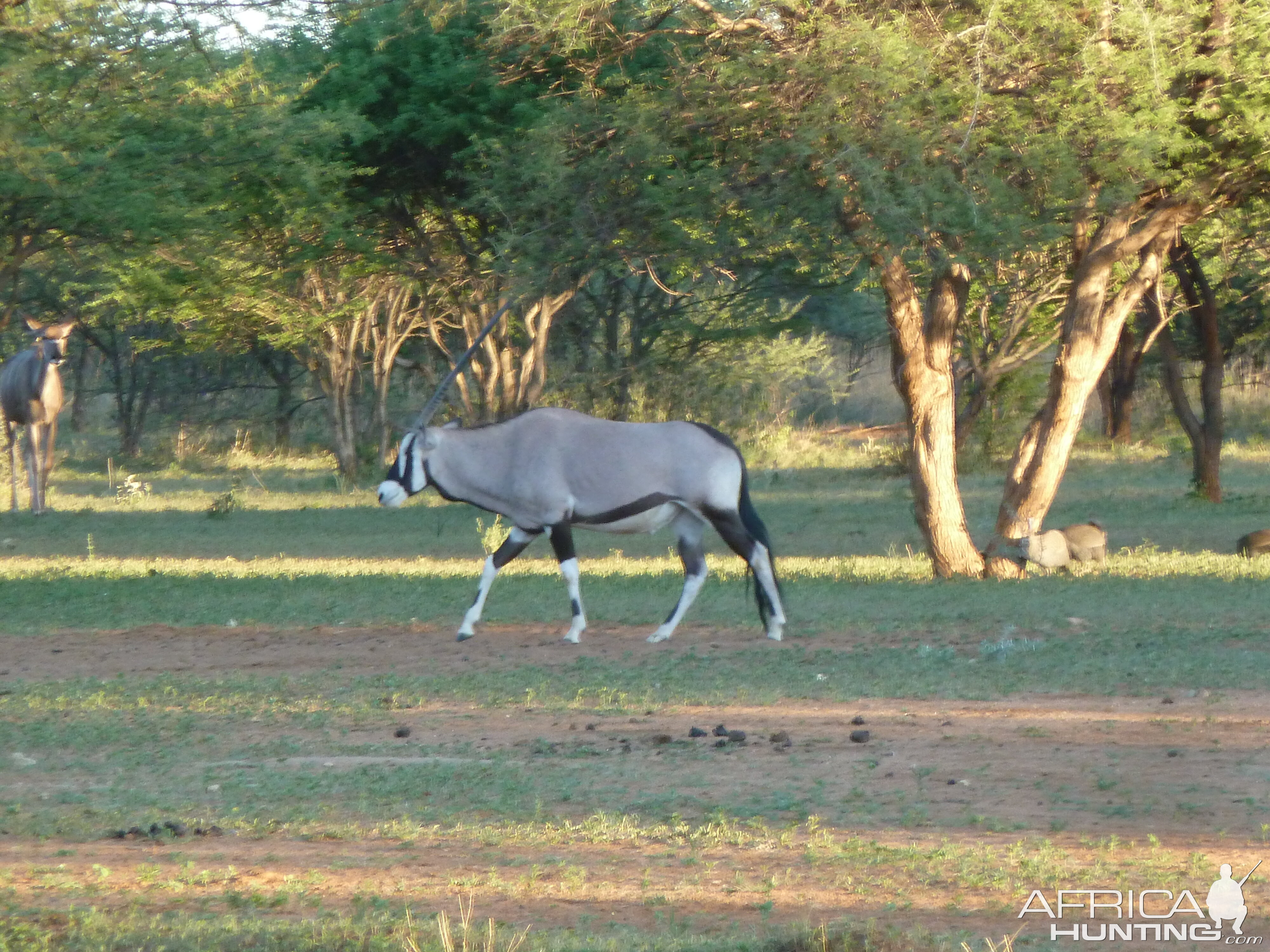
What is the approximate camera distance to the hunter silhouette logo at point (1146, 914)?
439 centimetres

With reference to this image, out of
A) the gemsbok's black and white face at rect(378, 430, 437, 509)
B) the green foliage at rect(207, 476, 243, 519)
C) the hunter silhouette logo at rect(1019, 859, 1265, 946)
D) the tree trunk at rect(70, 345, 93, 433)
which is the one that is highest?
the tree trunk at rect(70, 345, 93, 433)

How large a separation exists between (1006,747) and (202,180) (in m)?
10.3

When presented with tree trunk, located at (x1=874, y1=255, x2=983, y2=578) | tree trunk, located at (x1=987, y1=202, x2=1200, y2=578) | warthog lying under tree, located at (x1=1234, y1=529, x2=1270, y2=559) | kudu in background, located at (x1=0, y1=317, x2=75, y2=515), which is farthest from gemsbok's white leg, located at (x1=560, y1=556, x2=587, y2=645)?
kudu in background, located at (x1=0, y1=317, x2=75, y2=515)

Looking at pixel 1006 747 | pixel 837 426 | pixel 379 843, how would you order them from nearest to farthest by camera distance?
1. pixel 379 843
2. pixel 1006 747
3. pixel 837 426

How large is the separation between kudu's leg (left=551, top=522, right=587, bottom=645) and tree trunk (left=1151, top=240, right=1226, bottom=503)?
11857mm

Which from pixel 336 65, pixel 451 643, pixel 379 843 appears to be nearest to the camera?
pixel 379 843

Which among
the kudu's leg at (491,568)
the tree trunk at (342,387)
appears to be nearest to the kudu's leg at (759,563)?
the kudu's leg at (491,568)

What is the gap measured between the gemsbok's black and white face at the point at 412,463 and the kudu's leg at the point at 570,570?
1.04 meters

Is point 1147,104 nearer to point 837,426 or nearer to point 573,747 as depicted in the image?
point 573,747

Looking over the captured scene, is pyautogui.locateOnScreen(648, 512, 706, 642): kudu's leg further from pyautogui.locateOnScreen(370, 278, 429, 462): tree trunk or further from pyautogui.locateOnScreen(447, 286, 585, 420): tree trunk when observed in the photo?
pyautogui.locateOnScreen(370, 278, 429, 462): tree trunk

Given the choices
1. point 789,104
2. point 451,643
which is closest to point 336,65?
point 789,104

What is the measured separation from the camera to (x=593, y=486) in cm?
1095

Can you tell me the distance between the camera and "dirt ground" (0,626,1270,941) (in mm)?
4758

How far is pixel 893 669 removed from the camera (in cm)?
963
